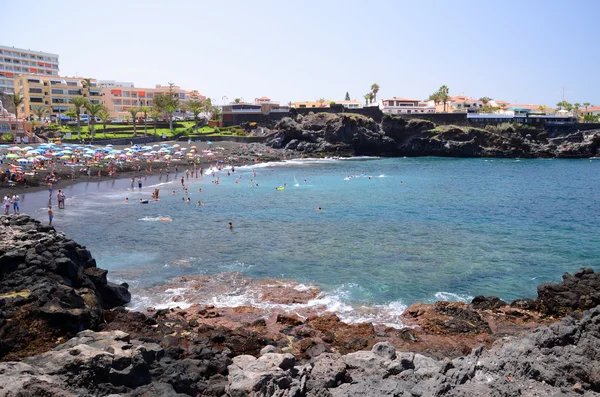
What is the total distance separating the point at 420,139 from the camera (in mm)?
108312

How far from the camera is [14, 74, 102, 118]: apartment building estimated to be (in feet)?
346

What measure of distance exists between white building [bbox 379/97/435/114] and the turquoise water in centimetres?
6043

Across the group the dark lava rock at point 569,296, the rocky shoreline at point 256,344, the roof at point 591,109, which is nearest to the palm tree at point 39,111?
the rocky shoreline at point 256,344

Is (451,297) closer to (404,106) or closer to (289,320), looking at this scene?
(289,320)

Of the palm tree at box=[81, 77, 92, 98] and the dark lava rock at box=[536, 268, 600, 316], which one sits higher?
the palm tree at box=[81, 77, 92, 98]

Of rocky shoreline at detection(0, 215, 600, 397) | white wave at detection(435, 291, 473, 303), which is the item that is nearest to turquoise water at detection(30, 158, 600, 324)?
white wave at detection(435, 291, 473, 303)

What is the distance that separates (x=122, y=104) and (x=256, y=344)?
389 feet

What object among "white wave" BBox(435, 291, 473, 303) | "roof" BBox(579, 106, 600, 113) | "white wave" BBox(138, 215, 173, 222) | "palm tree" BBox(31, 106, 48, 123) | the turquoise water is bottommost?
"white wave" BBox(435, 291, 473, 303)

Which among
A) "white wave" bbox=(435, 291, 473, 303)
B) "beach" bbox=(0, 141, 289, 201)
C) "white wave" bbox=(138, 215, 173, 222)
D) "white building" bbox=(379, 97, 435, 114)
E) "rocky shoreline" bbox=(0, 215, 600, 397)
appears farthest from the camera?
"white building" bbox=(379, 97, 435, 114)

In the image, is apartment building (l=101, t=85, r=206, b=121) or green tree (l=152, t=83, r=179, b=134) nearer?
green tree (l=152, t=83, r=179, b=134)

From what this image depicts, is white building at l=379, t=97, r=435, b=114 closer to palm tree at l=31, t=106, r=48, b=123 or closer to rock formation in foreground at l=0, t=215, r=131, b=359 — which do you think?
palm tree at l=31, t=106, r=48, b=123

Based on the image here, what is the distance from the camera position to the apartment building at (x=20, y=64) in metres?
125

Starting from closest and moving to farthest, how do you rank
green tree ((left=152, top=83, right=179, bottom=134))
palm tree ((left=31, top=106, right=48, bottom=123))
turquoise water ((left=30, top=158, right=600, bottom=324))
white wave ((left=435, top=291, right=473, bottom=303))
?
A: white wave ((left=435, top=291, right=473, bottom=303)) < turquoise water ((left=30, top=158, right=600, bottom=324)) < palm tree ((left=31, top=106, right=48, bottom=123)) < green tree ((left=152, top=83, right=179, bottom=134))

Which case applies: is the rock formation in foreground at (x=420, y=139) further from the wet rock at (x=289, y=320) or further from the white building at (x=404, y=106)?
the wet rock at (x=289, y=320)
